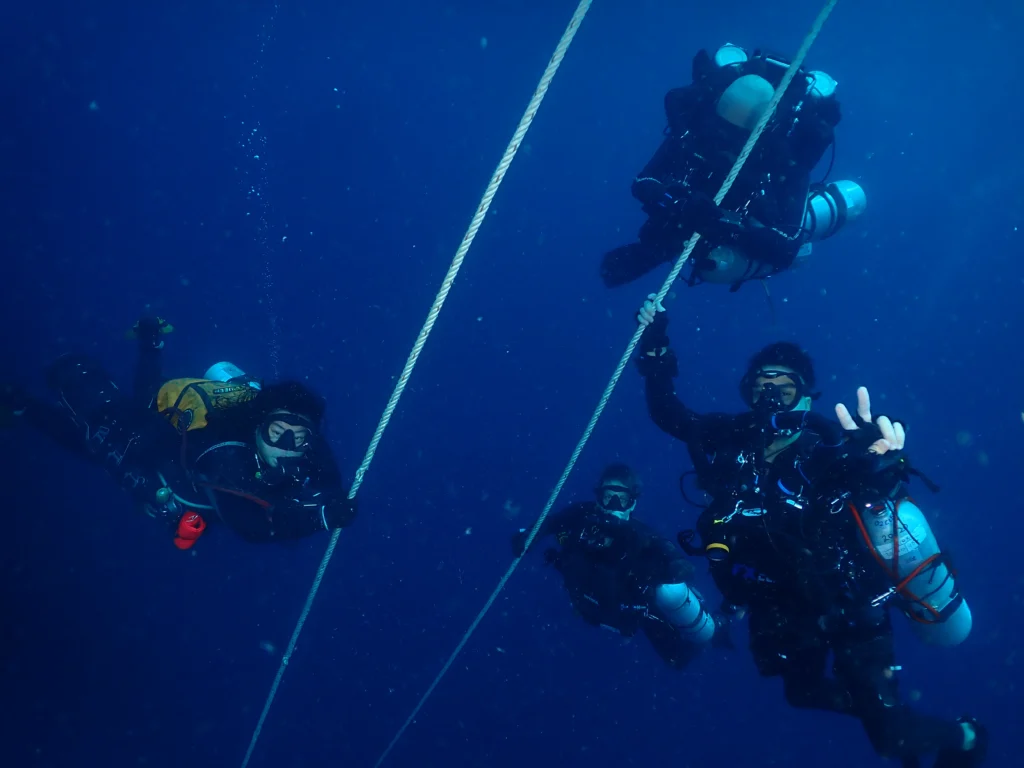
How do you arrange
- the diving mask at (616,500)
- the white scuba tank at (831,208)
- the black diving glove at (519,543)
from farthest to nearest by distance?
the diving mask at (616,500), the black diving glove at (519,543), the white scuba tank at (831,208)

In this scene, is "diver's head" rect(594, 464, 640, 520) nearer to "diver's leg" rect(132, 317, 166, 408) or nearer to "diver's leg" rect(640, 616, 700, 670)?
"diver's leg" rect(640, 616, 700, 670)

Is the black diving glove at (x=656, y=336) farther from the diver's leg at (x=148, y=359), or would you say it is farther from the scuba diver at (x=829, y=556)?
the diver's leg at (x=148, y=359)

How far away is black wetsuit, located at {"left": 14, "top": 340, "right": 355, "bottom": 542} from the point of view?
4.52m

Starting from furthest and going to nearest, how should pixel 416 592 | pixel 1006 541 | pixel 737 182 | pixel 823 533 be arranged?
pixel 1006 541 < pixel 416 592 < pixel 737 182 < pixel 823 533

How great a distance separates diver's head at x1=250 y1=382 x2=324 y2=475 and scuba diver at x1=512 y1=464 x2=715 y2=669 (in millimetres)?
2180

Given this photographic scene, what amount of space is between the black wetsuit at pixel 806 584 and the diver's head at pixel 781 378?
0.22 metres

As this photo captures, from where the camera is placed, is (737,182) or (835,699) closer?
(835,699)

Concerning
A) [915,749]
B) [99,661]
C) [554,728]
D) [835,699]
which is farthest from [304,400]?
[554,728]

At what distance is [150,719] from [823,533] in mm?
16418

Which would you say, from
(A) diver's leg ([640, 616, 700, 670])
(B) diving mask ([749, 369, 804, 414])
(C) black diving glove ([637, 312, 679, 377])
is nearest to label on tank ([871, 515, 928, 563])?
(B) diving mask ([749, 369, 804, 414])

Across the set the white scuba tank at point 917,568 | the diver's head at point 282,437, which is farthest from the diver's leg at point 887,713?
the diver's head at point 282,437

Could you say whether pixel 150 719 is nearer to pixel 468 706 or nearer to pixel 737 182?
pixel 468 706

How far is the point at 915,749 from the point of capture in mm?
3631

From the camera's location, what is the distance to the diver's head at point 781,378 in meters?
4.05
